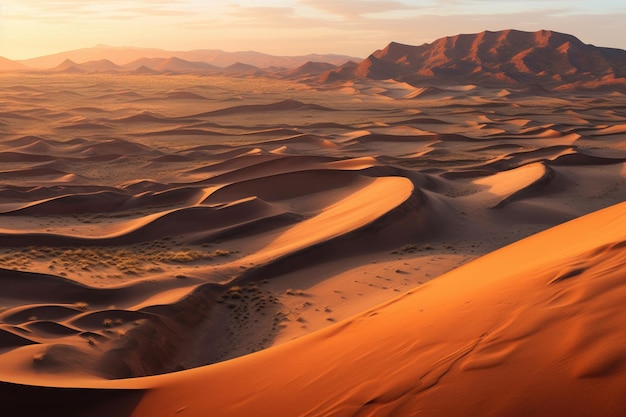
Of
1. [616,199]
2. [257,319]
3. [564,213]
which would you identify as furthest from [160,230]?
[616,199]

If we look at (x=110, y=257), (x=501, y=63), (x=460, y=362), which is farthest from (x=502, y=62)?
(x=460, y=362)

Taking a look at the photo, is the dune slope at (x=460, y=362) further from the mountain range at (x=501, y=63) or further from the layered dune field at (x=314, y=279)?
the mountain range at (x=501, y=63)

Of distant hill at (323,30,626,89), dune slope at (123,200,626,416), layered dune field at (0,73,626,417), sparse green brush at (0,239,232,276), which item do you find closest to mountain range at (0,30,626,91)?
distant hill at (323,30,626,89)

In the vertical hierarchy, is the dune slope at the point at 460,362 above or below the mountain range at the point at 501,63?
below

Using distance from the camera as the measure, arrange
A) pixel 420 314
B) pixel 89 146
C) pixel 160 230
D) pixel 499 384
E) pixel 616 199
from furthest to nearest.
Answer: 1. pixel 89 146
2. pixel 616 199
3. pixel 160 230
4. pixel 420 314
5. pixel 499 384

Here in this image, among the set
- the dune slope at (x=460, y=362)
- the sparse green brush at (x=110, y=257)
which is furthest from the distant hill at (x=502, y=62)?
the dune slope at (x=460, y=362)

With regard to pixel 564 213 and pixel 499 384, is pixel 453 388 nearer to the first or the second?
pixel 499 384

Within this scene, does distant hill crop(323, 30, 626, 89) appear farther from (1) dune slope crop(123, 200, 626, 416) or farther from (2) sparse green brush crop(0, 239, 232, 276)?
(1) dune slope crop(123, 200, 626, 416)
